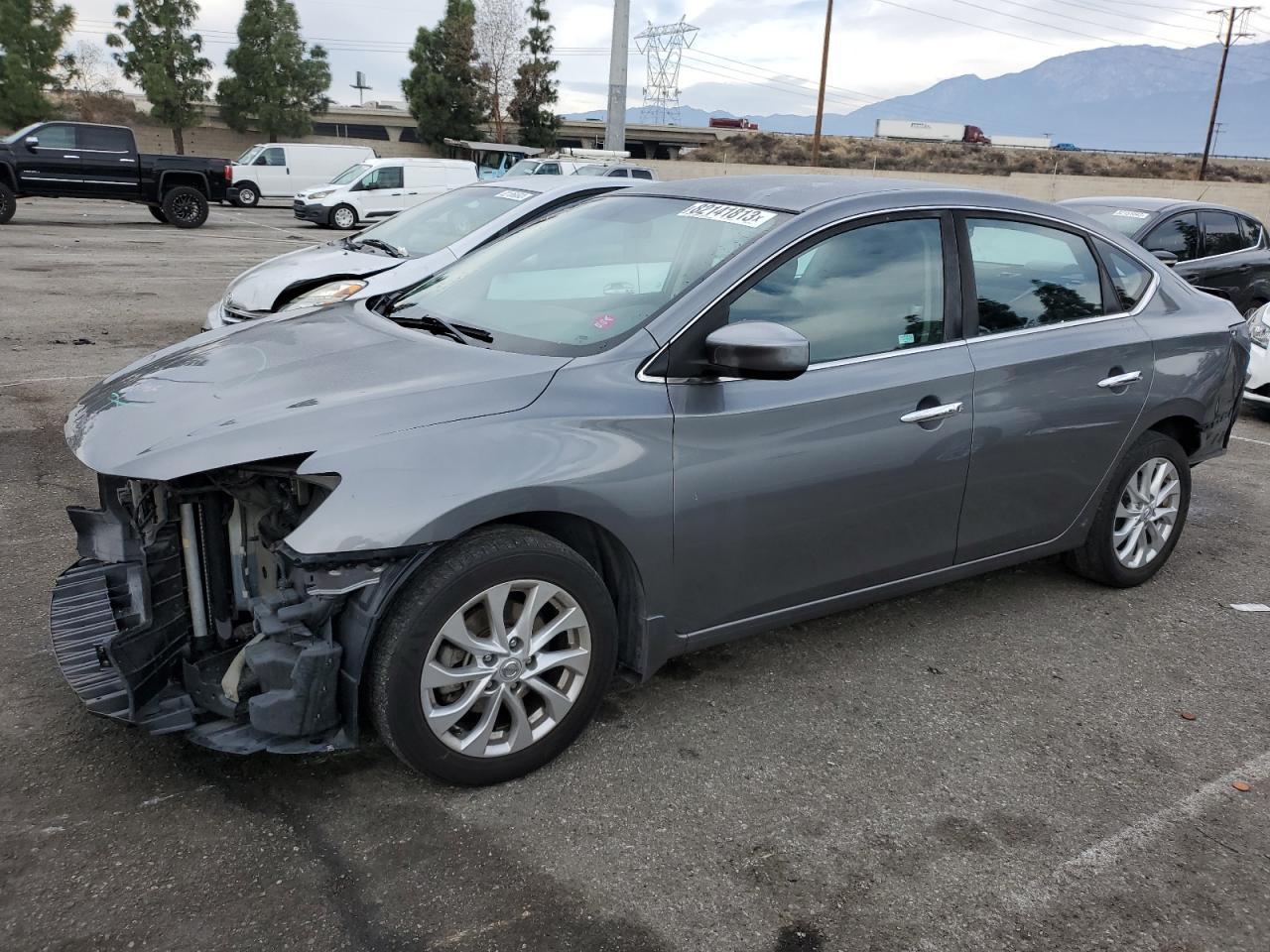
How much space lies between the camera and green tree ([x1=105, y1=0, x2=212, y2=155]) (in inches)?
1854

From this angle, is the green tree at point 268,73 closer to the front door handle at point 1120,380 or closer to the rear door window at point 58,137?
the rear door window at point 58,137

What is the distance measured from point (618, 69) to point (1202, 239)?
59.5 ft

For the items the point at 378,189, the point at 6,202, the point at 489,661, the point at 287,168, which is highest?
the point at 287,168

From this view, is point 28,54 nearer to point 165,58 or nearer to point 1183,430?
point 165,58

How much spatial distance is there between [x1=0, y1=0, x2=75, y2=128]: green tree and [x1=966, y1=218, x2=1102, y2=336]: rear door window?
51404 millimetres

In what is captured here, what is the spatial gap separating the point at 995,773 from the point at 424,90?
59405mm

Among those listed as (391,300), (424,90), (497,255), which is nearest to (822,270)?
(497,255)

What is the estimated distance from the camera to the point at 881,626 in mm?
4133

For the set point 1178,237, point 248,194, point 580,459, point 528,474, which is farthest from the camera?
point 248,194

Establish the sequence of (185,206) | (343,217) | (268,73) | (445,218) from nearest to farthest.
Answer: (445,218)
(185,206)
(343,217)
(268,73)

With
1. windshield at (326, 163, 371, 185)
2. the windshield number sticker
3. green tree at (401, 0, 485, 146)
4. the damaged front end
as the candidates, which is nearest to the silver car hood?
the windshield number sticker

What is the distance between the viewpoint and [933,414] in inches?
139

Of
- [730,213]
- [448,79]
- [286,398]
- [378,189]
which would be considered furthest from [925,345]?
[448,79]

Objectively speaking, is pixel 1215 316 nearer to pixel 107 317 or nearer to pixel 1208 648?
pixel 1208 648
